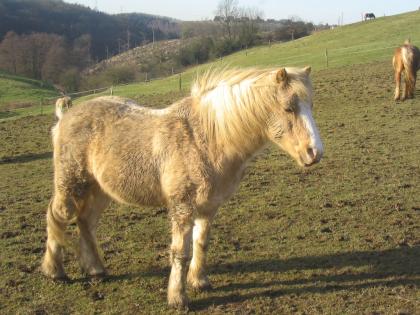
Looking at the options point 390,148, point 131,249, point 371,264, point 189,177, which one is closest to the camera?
point 189,177

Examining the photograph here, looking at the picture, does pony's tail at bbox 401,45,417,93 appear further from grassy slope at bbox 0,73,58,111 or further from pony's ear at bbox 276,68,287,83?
grassy slope at bbox 0,73,58,111

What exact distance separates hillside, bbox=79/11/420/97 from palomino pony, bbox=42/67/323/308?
24.5 m

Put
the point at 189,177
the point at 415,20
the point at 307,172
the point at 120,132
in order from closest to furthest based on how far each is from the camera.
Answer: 1. the point at 189,177
2. the point at 120,132
3. the point at 307,172
4. the point at 415,20

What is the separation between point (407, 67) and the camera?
1447 cm

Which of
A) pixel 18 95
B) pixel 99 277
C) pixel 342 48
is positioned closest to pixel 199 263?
pixel 99 277

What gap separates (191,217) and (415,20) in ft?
151

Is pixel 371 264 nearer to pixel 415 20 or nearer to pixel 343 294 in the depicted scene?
pixel 343 294

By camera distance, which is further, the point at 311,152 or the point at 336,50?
the point at 336,50

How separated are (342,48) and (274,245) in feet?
113

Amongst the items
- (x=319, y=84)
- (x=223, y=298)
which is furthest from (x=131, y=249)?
(x=319, y=84)

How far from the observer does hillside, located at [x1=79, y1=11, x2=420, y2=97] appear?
30141 millimetres

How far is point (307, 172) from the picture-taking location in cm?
873

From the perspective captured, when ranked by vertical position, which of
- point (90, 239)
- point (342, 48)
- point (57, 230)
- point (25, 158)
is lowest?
point (25, 158)

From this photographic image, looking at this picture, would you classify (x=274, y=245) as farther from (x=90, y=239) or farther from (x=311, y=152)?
(x=311, y=152)
